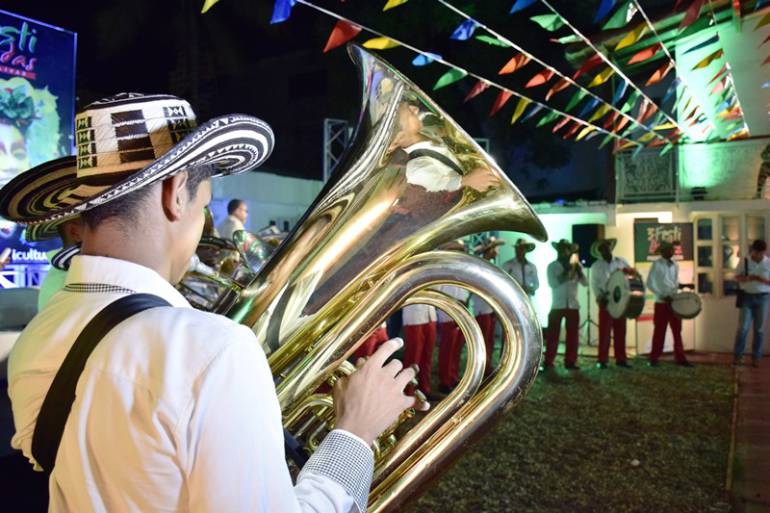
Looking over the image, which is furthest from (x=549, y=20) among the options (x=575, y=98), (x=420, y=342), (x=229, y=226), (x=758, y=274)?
(x=758, y=274)

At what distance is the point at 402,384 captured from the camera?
118 cm

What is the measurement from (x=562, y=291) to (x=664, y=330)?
1555mm

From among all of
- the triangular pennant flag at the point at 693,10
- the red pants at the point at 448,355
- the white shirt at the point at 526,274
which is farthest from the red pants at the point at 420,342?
the triangular pennant flag at the point at 693,10

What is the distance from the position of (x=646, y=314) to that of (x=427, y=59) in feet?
21.2

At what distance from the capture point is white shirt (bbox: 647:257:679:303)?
8508mm

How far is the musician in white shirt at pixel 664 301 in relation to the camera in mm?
8523

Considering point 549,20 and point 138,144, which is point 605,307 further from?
point 138,144

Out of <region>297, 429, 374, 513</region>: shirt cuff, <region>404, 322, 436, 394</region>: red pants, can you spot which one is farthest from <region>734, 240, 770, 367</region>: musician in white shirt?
<region>297, 429, 374, 513</region>: shirt cuff

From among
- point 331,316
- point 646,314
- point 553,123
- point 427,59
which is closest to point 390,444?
point 331,316

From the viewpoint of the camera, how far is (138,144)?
39.9 inches

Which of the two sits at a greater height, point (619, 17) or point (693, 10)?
point (619, 17)

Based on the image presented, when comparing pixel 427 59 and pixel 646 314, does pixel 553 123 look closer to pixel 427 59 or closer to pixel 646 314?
pixel 646 314

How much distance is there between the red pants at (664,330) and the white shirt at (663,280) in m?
0.14

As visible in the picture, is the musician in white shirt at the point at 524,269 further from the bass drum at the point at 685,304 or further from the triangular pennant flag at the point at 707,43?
the triangular pennant flag at the point at 707,43
